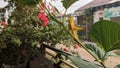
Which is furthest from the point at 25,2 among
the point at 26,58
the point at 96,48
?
the point at 26,58

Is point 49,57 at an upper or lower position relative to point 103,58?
lower

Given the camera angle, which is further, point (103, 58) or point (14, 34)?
point (14, 34)

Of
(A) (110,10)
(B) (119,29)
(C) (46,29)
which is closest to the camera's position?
(B) (119,29)

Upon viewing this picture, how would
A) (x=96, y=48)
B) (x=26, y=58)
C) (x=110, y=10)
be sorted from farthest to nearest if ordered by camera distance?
(x=110, y=10) → (x=26, y=58) → (x=96, y=48)

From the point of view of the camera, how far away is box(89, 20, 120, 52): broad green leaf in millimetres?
422

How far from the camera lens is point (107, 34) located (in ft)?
1.40

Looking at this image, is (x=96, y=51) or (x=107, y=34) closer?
(x=107, y=34)

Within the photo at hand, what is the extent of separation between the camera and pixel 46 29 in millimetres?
2994

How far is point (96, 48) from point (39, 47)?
2.97 meters

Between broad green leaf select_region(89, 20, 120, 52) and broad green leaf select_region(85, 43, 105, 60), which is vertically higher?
broad green leaf select_region(89, 20, 120, 52)

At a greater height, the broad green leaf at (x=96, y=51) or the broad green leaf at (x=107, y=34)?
the broad green leaf at (x=107, y=34)

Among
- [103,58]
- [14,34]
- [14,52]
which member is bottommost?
[14,52]

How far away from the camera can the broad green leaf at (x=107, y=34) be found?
42 centimetres

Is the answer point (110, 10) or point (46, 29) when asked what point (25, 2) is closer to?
point (46, 29)
